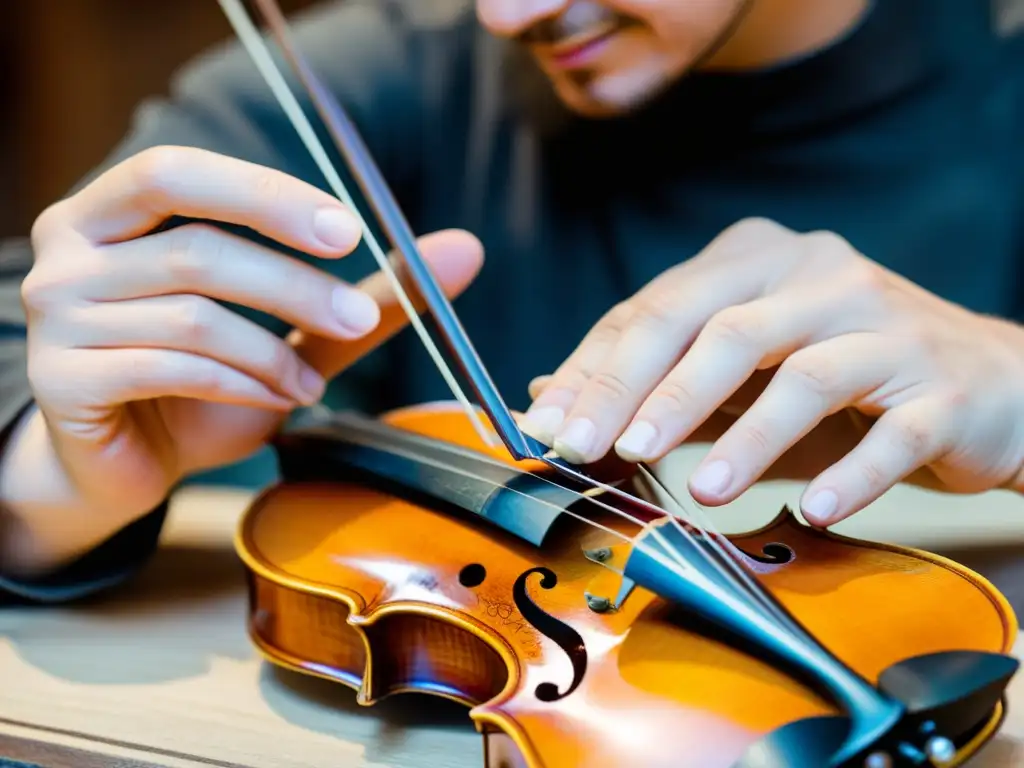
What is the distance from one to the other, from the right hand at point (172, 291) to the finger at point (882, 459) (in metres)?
0.24

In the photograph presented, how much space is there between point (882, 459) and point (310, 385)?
0.32 meters

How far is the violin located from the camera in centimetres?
28

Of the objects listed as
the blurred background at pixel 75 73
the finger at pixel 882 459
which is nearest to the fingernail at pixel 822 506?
the finger at pixel 882 459

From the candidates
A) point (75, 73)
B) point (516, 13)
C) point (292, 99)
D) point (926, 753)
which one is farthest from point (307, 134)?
point (75, 73)

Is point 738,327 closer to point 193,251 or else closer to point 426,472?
point 426,472

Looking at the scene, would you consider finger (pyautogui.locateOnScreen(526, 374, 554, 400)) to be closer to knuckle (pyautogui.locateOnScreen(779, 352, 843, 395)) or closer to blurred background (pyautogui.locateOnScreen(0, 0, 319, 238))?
knuckle (pyautogui.locateOnScreen(779, 352, 843, 395))

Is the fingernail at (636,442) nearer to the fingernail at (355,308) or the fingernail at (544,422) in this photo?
the fingernail at (544,422)

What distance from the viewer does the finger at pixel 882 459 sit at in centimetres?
37

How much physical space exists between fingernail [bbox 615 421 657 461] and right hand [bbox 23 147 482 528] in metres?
0.16

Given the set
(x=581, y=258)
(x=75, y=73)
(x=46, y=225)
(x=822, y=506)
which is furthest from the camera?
(x=75, y=73)

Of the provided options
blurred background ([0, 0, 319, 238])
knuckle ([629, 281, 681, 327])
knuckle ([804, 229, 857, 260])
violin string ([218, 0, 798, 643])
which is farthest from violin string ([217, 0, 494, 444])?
blurred background ([0, 0, 319, 238])

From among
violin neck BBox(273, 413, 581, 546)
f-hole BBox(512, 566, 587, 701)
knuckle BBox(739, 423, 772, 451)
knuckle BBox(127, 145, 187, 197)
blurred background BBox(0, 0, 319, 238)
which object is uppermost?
blurred background BBox(0, 0, 319, 238)

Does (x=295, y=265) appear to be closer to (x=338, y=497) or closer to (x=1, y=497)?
(x=338, y=497)

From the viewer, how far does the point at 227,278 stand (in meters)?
0.45
